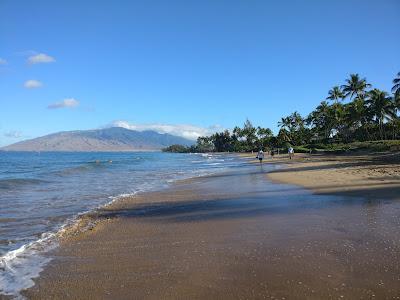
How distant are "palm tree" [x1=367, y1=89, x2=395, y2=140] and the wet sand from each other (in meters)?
59.5

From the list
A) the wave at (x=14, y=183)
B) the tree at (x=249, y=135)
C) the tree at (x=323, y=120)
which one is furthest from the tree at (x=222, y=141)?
the wave at (x=14, y=183)

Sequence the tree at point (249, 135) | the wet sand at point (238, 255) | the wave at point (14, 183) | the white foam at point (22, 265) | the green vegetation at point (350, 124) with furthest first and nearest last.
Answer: the tree at point (249, 135) < the green vegetation at point (350, 124) < the wave at point (14, 183) < the white foam at point (22, 265) < the wet sand at point (238, 255)

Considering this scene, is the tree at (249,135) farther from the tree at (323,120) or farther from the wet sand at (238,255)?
the wet sand at (238,255)

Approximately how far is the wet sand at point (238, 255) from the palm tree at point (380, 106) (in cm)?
5949

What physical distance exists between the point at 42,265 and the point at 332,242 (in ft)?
18.0

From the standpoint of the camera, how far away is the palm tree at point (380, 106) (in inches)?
2564

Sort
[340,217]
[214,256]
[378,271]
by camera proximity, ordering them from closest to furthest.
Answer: [378,271]
[214,256]
[340,217]

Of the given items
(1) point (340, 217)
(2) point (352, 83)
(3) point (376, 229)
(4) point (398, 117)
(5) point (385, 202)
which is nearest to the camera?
(3) point (376, 229)

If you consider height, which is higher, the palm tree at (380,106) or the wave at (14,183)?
the palm tree at (380,106)

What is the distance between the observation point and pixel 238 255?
6.96 m

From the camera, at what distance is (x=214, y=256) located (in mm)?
6988

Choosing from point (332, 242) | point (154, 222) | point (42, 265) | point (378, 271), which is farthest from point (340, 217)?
point (42, 265)

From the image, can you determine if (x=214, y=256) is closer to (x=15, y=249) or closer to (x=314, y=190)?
(x=15, y=249)

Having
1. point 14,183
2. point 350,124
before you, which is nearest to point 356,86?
point 350,124
